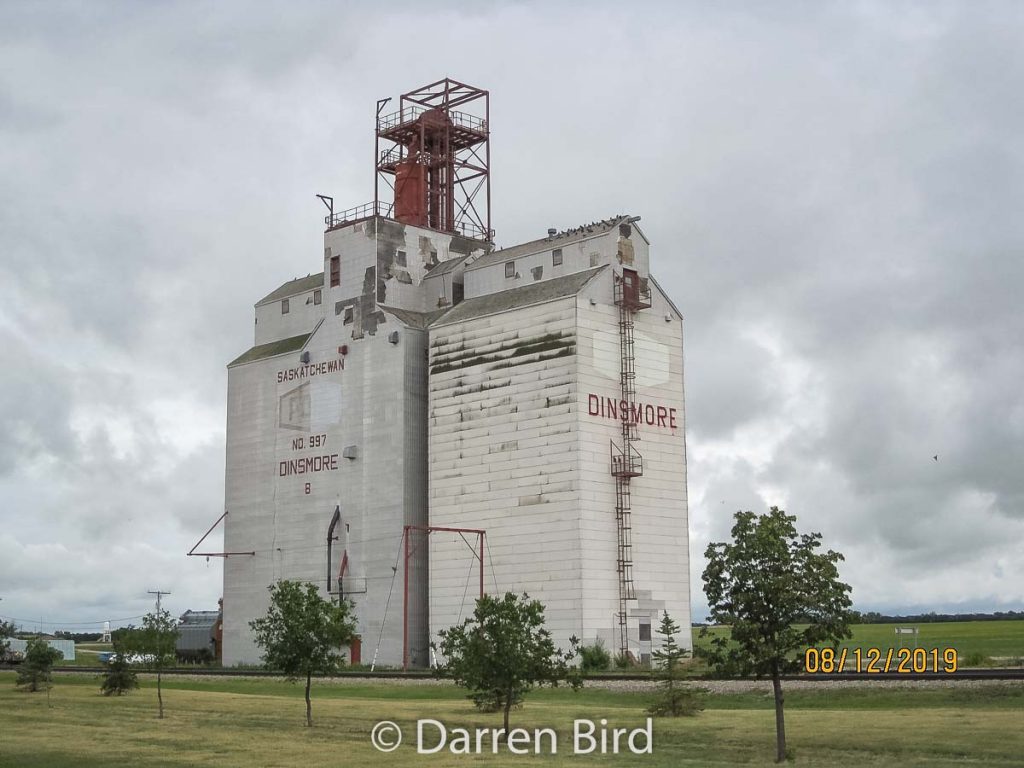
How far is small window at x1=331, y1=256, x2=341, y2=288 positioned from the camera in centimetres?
7844

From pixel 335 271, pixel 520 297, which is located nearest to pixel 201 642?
pixel 335 271

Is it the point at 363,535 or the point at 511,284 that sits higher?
the point at 511,284

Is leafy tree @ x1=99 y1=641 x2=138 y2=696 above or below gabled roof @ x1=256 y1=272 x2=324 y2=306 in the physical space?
below

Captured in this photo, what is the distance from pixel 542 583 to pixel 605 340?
1311 cm

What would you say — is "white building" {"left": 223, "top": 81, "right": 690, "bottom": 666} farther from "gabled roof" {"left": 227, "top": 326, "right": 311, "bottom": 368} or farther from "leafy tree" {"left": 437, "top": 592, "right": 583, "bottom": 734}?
"leafy tree" {"left": 437, "top": 592, "right": 583, "bottom": 734}

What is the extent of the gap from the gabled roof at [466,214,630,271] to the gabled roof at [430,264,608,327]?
2080 mm

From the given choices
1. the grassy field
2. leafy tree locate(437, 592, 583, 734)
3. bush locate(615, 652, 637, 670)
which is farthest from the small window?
leafy tree locate(437, 592, 583, 734)

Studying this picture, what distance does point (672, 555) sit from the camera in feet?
221

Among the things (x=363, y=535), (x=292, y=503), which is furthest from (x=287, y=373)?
(x=363, y=535)

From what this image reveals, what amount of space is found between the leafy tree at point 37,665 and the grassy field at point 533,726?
501 centimetres

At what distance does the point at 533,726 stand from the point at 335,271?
46334mm

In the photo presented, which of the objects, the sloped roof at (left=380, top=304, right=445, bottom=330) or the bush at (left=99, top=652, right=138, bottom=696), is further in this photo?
the sloped roof at (left=380, top=304, right=445, bottom=330)

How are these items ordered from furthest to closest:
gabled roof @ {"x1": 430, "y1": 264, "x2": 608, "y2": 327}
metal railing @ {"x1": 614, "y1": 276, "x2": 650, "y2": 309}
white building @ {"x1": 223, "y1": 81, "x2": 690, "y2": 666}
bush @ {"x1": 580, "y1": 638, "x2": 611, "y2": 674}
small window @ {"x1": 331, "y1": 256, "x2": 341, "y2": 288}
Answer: small window @ {"x1": 331, "y1": 256, "x2": 341, "y2": 288} < metal railing @ {"x1": 614, "y1": 276, "x2": 650, "y2": 309} < gabled roof @ {"x1": 430, "y1": 264, "x2": 608, "y2": 327} < white building @ {"x1": 223, "y1": 81, "x2": 690, "y2": 666} < bush @ {"x1": 580, "y1": 638, "x2": 611, "y2": 674}

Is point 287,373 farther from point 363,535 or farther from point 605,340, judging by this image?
point 605,340
